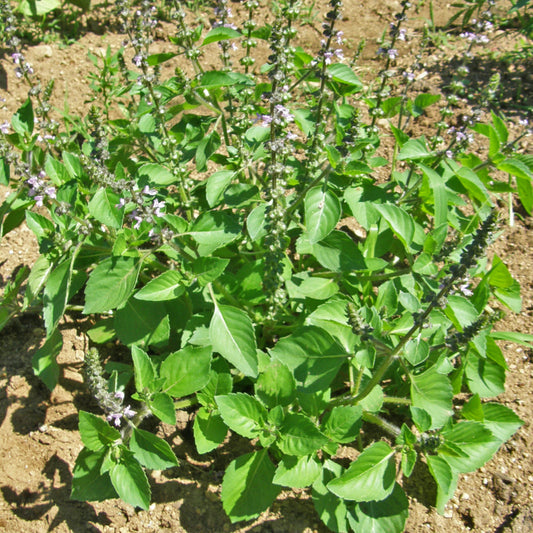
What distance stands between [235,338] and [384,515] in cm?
145

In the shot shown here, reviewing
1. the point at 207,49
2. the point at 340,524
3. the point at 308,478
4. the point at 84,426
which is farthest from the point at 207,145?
the point at 207,49

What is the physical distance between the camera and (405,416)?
400 cm

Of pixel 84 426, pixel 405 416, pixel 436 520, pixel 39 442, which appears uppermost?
pixel 84 426

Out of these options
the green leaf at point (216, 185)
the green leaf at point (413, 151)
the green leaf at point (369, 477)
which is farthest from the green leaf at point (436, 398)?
the green leaf at point (216, 185)

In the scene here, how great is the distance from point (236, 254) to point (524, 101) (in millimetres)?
4398

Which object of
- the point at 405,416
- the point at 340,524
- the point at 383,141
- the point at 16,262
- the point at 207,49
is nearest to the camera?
the point at 340,524

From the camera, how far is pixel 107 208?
120 inches

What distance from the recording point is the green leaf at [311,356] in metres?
3.16

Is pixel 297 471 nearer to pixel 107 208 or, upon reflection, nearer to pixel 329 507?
pixel 329 507

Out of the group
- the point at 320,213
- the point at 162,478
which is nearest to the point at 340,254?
the point at 320,213

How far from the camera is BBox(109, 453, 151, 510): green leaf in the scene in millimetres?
2846

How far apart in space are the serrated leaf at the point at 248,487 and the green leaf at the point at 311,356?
0.55 metres

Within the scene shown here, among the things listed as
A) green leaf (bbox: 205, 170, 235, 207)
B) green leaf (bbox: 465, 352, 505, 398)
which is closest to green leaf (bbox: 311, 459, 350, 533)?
green leaf (bbox: 465, 352, 505, 398)

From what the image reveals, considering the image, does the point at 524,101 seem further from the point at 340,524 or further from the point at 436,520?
the point at 340,524
